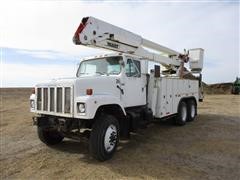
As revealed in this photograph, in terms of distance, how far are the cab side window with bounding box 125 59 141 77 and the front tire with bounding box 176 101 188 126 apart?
10.5ft

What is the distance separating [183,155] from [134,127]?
1.41 m

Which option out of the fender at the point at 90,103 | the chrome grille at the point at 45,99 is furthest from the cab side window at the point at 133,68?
the chrome grille at the point at 45,99

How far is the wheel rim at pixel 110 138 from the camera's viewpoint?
5.22 m

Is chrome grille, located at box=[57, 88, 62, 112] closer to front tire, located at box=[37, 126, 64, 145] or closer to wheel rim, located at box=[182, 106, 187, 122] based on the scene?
front tire, located at box=[37, 126, 64, 145]

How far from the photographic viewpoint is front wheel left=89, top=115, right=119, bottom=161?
492 cm

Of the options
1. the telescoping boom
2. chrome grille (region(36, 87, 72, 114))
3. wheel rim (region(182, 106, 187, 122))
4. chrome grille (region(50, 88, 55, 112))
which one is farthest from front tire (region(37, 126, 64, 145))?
wheel rim (region(182, 106, 187, 122))

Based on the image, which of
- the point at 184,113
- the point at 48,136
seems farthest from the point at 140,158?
the point at 184,113

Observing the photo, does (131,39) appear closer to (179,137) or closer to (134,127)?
(134,127)

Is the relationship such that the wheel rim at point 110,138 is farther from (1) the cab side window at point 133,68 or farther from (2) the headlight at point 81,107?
(1) the cab side window at point 133,68

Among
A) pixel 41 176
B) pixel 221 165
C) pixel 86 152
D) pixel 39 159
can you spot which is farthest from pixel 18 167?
pixel 221 165

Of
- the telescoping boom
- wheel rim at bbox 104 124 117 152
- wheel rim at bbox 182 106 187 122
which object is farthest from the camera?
wheel rim at bbox 182 106 187 122

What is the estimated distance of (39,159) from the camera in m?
5.48

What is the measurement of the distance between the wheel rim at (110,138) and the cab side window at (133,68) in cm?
162

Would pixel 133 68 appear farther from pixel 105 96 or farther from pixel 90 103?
pixel 90 103
